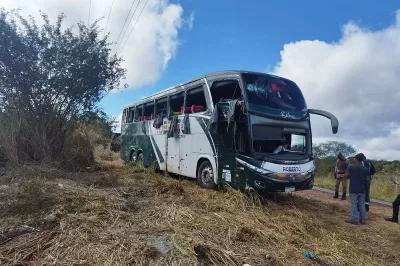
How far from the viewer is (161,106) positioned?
12.9 meters

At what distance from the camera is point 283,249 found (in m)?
4.77

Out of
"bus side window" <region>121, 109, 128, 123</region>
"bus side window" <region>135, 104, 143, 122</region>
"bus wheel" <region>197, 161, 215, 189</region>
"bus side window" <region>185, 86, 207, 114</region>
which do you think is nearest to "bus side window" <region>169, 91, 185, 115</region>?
"bus side window" <region>185, 86, 207, 114</region>

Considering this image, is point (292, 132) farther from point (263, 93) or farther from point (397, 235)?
point (397, 235)

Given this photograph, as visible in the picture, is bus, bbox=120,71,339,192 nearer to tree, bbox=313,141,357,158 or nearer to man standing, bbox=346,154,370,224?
man standing, bbox=346,154,370,224

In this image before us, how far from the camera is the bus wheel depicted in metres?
9.38

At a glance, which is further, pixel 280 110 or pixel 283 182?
pixel 280 110

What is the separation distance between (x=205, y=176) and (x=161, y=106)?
4262mm

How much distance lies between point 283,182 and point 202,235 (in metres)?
3.67

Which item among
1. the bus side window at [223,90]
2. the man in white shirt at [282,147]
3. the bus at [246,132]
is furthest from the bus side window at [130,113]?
the man in white shirt at [282,147]

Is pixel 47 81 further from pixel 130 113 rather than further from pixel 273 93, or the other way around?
pixel 273 93

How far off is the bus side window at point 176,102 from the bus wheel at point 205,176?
2.33 meters

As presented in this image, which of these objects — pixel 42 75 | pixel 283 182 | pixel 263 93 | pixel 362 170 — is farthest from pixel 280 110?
pixel 42 75

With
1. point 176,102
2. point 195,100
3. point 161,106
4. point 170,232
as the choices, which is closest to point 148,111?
point 161,106

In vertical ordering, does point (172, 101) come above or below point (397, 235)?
above
